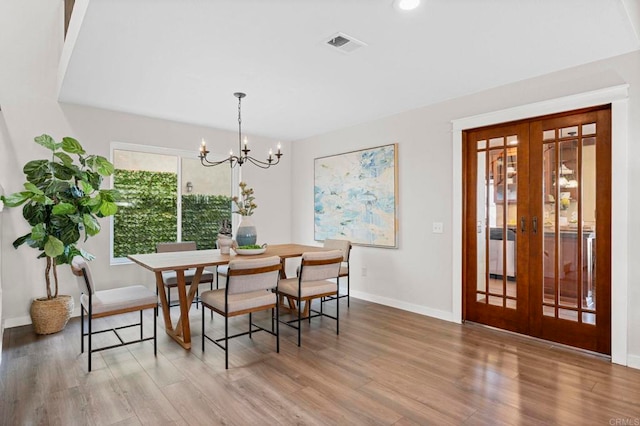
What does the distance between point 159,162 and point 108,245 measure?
1.26 m

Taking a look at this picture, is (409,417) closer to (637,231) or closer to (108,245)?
(637,231)

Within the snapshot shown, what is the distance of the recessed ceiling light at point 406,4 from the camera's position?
6.82 feet

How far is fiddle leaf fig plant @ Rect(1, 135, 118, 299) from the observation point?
325 centimetres

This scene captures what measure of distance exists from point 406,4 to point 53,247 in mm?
3571

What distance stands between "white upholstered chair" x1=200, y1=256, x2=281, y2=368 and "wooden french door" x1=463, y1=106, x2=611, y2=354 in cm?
222

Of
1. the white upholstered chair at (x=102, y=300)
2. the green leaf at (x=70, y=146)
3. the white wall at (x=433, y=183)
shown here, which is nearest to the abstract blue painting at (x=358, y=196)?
the white wall at (x=433, y=183)

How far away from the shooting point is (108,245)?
14.1 ft

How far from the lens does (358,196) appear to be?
5008mm

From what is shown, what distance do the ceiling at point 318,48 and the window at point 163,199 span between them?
0.83m

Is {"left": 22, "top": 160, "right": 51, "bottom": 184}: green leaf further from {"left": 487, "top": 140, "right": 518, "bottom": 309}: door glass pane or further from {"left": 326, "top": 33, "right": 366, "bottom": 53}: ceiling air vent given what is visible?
{"left": 487, "top": 140, "right": 518, "bottom": 309}: door glass pane

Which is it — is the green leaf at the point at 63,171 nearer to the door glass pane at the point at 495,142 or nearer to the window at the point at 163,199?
the window at the point at 163,199

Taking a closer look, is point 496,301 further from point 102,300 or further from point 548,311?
point 102,300

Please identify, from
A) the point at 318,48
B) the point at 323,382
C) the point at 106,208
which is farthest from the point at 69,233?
the point at 318,48

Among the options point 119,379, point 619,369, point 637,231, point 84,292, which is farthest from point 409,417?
point 84,292
